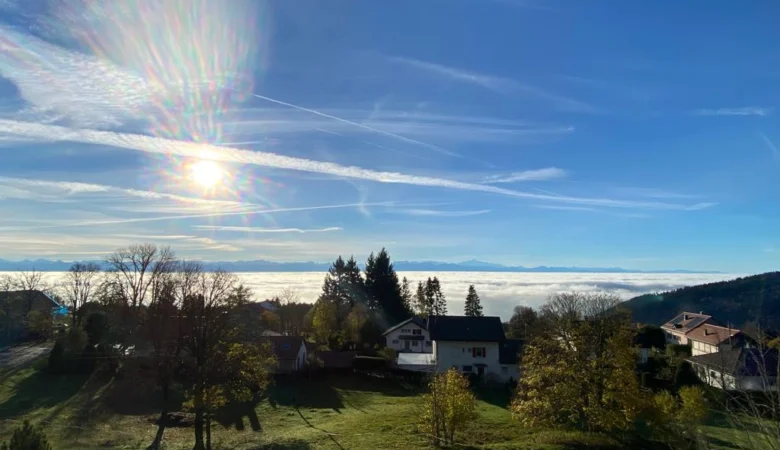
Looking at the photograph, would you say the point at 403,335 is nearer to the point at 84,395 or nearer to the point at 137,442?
the point at 84,395

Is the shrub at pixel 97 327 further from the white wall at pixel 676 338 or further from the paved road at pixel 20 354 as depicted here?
the white wall at pixel 676 338

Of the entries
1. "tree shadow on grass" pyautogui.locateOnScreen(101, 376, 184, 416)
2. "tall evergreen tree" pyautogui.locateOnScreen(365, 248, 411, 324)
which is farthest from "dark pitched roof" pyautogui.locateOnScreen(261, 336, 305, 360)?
"tall evergreen tree" pyautogui.locateOnScreen(365, 248, 411, 324)

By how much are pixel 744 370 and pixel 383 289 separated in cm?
7016

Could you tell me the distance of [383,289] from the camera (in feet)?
282

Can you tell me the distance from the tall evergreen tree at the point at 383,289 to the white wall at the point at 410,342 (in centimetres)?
1556

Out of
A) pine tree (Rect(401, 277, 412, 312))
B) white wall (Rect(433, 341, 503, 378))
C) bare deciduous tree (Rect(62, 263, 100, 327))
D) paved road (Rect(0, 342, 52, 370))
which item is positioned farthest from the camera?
pine tree (Rect(401, 277, 412, 312))

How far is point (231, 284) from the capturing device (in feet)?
111

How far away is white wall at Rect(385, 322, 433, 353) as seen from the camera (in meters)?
67.7

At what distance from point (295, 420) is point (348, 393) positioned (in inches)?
461

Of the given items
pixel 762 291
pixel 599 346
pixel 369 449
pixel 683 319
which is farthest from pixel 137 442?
pixel 762 291

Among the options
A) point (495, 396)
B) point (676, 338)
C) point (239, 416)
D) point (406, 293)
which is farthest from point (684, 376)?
point (406, 293)

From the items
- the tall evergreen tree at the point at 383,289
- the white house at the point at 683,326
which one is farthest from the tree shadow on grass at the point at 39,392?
the white house at the point at 683,326

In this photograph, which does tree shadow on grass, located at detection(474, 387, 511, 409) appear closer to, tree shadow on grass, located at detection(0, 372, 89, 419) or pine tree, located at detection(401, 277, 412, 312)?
tree shadow on grass, located at detection(0, 372, 89, 419)

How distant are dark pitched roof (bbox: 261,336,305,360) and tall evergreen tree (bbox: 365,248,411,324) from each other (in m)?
33.3
